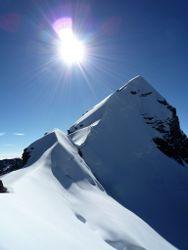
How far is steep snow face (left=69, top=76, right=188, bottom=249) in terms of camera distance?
44.0 m

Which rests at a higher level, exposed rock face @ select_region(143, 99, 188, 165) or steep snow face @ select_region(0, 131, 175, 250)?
exposed rock face @ select_region(143, 99, 188, 165)

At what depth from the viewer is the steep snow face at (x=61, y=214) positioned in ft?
26.2

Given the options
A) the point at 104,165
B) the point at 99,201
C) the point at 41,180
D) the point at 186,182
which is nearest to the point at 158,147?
the point at 186,182

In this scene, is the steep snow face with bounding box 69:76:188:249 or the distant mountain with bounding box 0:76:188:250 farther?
the steep snow face with bounding box 69:76:188:249

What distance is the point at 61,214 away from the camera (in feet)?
56.1

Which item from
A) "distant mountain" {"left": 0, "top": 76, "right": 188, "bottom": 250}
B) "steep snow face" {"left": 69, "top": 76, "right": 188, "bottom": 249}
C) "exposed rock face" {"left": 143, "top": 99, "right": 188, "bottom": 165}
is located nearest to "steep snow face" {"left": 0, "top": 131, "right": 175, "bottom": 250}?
"distant mountain" {"left": 0, "top": 76, "right": 188, "bottom": 250}

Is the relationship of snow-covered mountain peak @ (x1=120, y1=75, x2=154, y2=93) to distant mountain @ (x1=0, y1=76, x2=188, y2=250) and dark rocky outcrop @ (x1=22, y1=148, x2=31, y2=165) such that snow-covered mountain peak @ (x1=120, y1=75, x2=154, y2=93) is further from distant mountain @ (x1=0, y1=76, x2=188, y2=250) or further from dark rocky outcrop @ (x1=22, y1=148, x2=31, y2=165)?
dark rocky outcrop @ (x1=22, y1=148, x2=31, y2=165)

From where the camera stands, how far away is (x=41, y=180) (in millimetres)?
27422

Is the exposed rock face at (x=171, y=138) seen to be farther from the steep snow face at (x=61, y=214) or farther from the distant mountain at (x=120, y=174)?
the steep snow face at (x=61, y=214)

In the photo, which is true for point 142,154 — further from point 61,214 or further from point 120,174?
point 61,214

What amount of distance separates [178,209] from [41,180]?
92.9ft

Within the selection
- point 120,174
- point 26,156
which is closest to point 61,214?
point 26,156

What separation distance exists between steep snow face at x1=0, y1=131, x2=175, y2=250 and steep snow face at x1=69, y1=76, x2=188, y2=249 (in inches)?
→ 280

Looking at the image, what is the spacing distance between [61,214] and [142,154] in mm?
42525
